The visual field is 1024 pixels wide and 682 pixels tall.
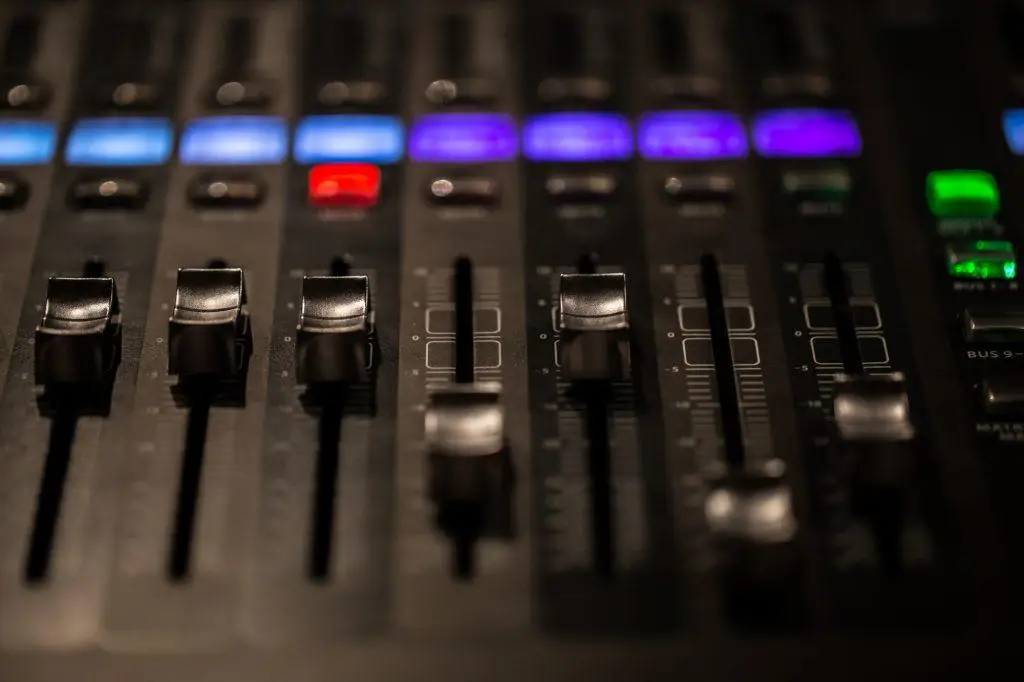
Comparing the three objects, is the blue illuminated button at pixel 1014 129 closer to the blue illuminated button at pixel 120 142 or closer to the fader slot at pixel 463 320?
the fader slot at pixel 463 320

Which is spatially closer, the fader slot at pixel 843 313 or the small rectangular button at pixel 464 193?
the fader slot at pixel 843 313

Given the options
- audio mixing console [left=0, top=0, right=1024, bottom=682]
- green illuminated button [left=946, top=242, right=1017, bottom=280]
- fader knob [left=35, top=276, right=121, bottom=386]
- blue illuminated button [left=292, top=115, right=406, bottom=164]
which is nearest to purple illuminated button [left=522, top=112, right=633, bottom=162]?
audio mixing console [left=0, top=0, right=1024, bottom=682]

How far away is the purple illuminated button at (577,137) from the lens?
1.11 metres

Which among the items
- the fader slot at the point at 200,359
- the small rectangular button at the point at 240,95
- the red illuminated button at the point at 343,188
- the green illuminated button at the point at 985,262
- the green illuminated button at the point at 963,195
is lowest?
the fader slot at the point at 200,359

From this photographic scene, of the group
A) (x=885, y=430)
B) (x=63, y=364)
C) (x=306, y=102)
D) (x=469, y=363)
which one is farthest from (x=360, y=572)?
(x=306, y=102)

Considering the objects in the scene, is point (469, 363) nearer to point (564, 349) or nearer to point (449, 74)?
point (564, 349)

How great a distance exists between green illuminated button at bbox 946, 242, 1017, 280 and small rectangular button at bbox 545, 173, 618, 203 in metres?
0.35

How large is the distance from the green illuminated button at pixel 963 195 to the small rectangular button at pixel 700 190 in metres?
0.21

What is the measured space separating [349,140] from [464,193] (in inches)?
6.2

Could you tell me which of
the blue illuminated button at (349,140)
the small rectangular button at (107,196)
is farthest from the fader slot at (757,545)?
the small rectangular button at (107,196)

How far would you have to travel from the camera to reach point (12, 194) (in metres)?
1.06

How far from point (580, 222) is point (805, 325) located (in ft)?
0.82

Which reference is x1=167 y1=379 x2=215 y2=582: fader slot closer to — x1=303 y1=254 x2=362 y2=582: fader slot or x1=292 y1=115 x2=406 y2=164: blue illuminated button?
x1=303 y1=254 x2=362 y2=582: fader slot

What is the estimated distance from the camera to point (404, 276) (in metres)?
1.02
